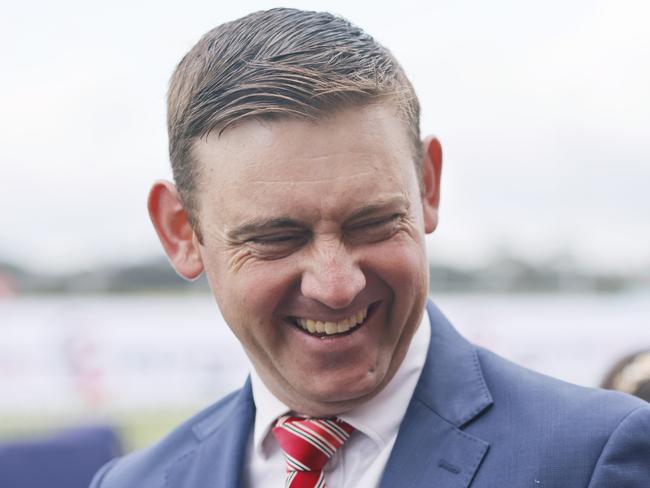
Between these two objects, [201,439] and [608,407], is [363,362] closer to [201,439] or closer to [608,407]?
[608,407]

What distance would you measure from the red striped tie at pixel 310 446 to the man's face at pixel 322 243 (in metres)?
0.08

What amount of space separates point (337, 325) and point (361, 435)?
31 centimetres

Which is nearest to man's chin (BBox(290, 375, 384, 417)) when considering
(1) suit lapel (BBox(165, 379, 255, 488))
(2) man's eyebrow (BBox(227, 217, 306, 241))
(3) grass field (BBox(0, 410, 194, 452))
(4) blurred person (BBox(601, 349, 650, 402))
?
(1) suit lapel (BBox(165, 379, 255, 488))

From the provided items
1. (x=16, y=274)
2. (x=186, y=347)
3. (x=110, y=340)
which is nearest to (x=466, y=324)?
(x=186, y=347)

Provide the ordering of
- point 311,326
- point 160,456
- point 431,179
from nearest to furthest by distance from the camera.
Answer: point 311,326 < point 431,179 < point 160,456

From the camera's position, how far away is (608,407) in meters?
1.92

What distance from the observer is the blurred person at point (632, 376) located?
2963 millimetres

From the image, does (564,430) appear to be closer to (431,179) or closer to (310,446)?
(310,446)

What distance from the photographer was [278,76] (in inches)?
76.9

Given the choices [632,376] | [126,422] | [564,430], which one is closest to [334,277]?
[564,430]

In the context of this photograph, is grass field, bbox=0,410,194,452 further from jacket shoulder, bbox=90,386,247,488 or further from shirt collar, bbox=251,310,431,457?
shirt collar, bbox=251,310,431,457

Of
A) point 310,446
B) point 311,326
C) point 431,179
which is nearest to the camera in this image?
point 311,326

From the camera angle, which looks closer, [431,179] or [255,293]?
[255,293]

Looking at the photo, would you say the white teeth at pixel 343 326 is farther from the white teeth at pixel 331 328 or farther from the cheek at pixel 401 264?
the cheek at pixel 401 264
